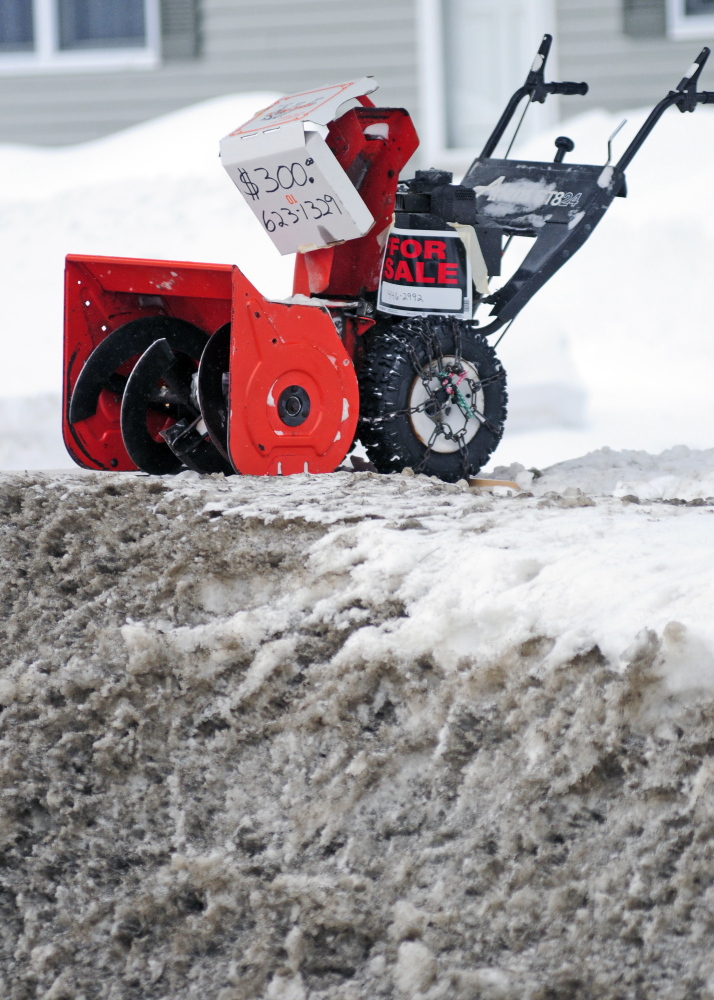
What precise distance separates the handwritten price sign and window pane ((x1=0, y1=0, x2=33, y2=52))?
202 inches

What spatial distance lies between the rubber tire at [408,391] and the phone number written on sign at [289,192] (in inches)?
19.3

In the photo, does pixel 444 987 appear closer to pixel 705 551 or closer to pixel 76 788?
pixel 76 788

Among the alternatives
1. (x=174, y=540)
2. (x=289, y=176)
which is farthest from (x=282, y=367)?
(x=174, y=540)

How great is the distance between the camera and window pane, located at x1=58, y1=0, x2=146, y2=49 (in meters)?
7.95

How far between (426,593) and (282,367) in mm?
1536

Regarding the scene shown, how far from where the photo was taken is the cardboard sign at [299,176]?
11.8 feet

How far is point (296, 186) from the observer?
3715mm

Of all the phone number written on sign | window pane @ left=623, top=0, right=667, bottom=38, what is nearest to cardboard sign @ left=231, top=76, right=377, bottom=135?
the phone number written on sign

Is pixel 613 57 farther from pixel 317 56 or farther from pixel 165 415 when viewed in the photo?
pixel 165 415

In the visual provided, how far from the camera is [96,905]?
5.70ft

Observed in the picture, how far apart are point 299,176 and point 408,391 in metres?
0.81

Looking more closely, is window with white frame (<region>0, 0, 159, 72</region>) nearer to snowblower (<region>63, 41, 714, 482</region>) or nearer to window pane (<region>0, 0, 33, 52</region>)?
window pane (<region>0, 0, 33, 52</region>)

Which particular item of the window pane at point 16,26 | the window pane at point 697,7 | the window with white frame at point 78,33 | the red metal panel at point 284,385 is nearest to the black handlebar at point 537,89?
the red metal panel at point 284,385

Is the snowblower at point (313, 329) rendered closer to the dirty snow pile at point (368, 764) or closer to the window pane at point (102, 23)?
the dirty snow pile at point (368, 764)
